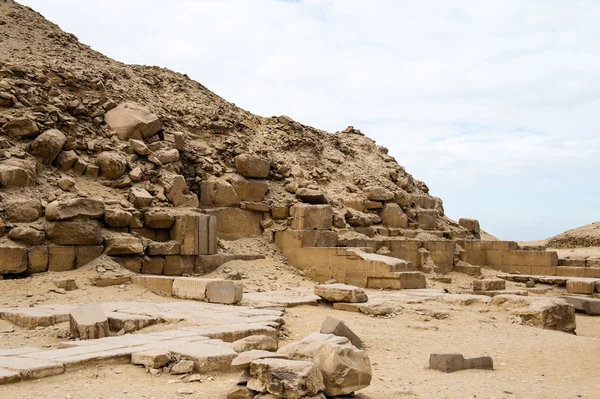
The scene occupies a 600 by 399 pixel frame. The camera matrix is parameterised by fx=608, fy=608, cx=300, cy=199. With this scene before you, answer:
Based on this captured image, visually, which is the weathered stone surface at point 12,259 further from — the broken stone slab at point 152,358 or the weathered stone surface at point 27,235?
the broken stone slab at point 152,358

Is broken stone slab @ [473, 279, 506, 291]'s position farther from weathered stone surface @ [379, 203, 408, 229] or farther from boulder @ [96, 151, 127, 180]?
boulder @ [96, 151, 127, 180]

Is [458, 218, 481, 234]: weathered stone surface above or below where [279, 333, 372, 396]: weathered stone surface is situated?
above

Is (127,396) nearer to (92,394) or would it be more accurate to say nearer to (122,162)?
(92,394)

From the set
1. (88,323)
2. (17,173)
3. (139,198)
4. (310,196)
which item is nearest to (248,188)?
(310,196)

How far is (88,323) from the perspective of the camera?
24.0ft

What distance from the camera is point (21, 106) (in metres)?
13.5

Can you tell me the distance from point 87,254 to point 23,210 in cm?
142

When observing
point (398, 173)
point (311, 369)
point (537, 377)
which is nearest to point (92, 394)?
point (311, 369)

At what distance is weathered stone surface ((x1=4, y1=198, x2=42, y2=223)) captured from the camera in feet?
36.9

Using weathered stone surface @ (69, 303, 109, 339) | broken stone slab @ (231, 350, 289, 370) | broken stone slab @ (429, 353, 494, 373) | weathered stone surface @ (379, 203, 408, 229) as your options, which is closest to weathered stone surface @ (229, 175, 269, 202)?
weathered stone surface @ (379, 203, 408, 229)

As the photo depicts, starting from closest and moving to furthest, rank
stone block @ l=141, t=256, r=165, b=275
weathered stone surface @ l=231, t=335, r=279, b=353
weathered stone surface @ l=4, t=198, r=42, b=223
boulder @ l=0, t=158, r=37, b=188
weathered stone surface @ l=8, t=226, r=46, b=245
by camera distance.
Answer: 1. weathered stone surface @ l=231, t=335, r=279, b=353
2. weathered stone surface @ l=8, t=226, r=46, b=245
3. weathered stone surface @ l=4, t=198, r=42, b=223
4. boulder @ l=0, t=158, r=37, b=188
5. stone block @ l=141, t=256, r=165, b=275

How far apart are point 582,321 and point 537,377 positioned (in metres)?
6.10

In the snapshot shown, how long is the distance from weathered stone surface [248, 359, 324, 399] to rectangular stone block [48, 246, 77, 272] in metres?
7.77

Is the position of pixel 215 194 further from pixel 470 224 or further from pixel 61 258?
pixel 470 224
